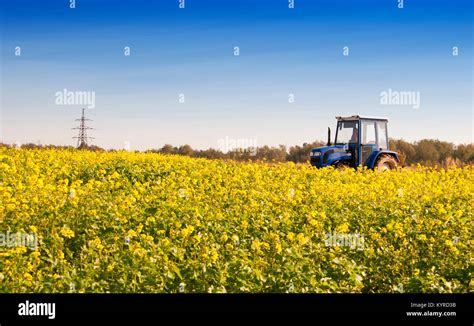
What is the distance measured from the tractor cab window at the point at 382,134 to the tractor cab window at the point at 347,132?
0.89 metres

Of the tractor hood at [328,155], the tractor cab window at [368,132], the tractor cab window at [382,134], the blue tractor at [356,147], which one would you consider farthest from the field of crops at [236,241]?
the tractor cab window at [382,134]

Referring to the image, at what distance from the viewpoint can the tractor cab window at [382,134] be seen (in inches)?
723

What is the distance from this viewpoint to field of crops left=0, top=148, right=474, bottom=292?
5.43 metres

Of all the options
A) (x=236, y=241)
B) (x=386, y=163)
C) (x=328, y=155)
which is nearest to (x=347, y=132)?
(x=328, y=155)

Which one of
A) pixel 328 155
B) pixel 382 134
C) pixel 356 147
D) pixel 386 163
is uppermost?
pixel 382 134

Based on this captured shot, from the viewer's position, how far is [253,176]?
1501 cm

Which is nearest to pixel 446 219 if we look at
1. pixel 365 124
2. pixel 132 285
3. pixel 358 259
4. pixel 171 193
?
pixel 358 259

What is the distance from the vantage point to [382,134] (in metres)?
18.6

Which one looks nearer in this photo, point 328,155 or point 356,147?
point 328,155

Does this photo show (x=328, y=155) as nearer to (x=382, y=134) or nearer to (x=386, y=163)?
(x=382, y=134)

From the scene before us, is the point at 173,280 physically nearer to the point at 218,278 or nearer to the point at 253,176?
the point at 218,278

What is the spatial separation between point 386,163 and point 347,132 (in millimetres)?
1949

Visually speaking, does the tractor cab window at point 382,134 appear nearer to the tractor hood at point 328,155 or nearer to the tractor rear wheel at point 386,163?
the tractor rear wheel at point 386,163

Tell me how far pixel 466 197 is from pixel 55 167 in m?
9.97
